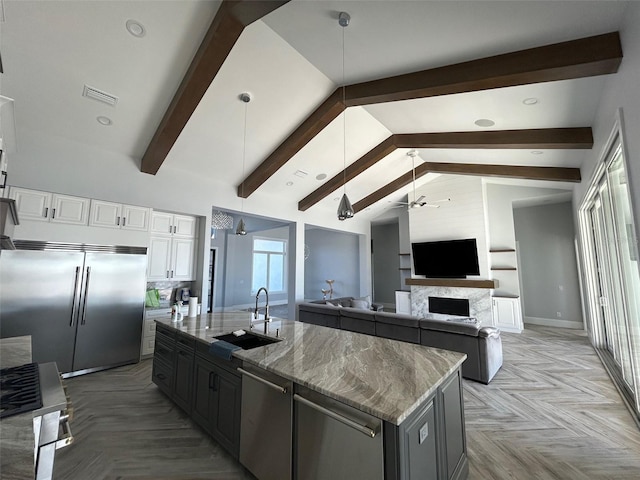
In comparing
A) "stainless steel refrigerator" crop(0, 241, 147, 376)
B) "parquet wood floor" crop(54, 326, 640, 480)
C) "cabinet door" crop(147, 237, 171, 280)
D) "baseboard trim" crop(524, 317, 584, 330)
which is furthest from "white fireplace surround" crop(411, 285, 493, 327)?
"stainless steel refrigerator" crop(0, 241, 147, 376)

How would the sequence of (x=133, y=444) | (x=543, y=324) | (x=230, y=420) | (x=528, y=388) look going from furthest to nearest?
1. (x=543, y=324)
2. (x=528, y=388)
3. (x=133, y=444)
4. (x=230, y=420)

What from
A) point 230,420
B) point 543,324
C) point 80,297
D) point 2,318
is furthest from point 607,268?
point 2,318

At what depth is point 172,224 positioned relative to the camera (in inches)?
190

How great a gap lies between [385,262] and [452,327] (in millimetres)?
6709

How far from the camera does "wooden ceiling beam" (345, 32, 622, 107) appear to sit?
207cm

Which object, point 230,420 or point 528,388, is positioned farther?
point 528,388

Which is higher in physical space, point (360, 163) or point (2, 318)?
point (360, 163)

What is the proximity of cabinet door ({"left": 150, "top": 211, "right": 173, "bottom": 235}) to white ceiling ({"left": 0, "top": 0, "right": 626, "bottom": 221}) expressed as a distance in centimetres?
89

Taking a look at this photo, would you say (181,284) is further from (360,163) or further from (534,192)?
(534,192)

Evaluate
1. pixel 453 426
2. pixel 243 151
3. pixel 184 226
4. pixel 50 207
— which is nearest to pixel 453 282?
pixel 453 426

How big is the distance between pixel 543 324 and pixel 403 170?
523 centimetres

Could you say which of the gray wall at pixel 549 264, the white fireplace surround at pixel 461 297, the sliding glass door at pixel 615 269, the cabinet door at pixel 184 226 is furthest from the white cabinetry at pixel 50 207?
the gray wall at pixel 549 264

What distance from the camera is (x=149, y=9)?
236cm

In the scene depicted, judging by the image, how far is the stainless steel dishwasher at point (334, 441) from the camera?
1.27 meters
